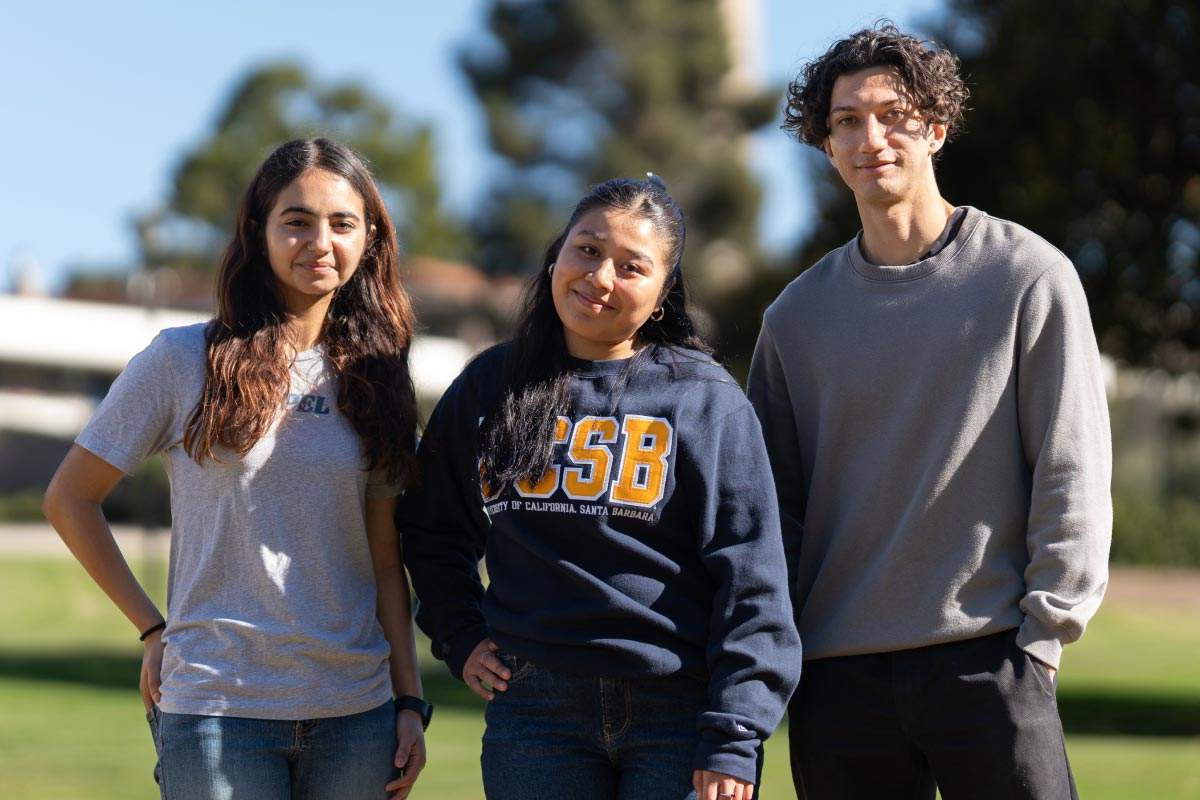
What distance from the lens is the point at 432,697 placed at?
13969 millimetres

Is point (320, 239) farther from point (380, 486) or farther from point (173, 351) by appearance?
point (380, 486)

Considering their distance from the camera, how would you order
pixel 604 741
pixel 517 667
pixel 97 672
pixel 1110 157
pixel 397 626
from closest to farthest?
pixel 604 741 < pixel 517 667 < pixel 397 626 < pixel 1110 157 < pixel 97 672

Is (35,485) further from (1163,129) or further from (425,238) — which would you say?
(1163,129)

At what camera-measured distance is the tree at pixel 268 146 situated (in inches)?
2036

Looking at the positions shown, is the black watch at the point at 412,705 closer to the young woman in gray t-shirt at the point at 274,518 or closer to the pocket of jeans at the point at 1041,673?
the young woman in gray t-shirt at the point at 274,518

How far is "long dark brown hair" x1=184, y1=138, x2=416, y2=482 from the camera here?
325 centimetres

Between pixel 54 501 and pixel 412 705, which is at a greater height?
pixel 54 501

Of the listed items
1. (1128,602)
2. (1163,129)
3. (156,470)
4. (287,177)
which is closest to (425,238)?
(156,470)

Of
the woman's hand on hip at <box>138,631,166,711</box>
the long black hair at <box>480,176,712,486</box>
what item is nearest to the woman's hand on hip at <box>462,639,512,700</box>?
the long black hair at <box>480,176,712,486</box>

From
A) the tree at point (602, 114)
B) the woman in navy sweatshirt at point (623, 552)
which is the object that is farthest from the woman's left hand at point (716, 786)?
the tree at point (602, 114)

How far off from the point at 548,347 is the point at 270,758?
1.06 meters

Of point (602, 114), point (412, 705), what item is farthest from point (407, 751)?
point (602, 114)

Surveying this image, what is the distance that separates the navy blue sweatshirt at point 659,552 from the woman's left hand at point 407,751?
32 centimetres

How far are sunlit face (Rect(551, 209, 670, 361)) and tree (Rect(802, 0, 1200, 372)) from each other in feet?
27.8
